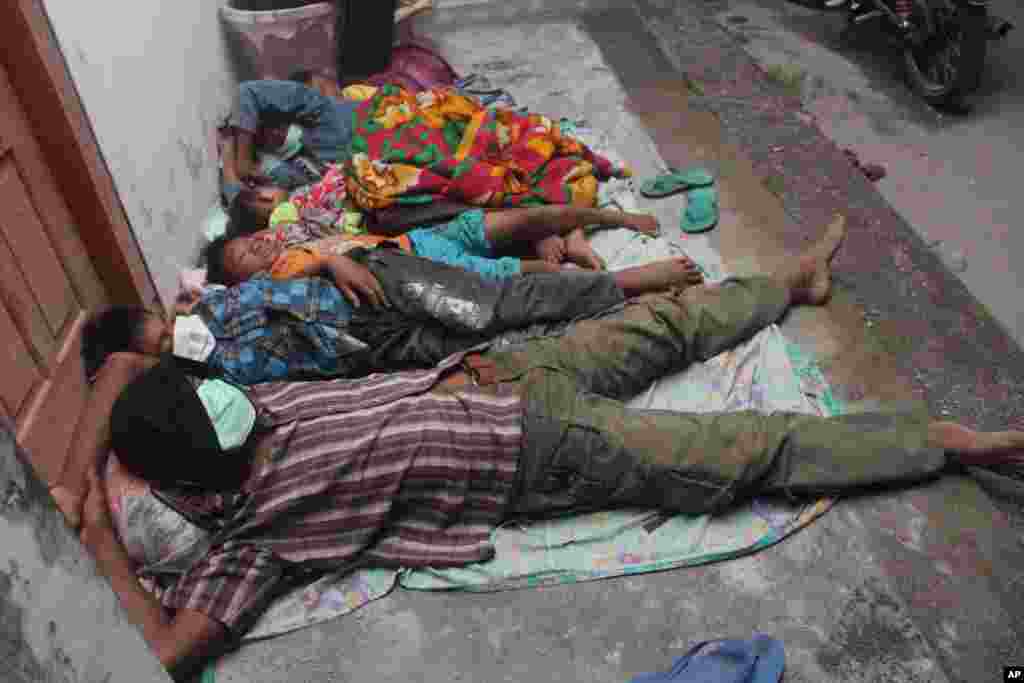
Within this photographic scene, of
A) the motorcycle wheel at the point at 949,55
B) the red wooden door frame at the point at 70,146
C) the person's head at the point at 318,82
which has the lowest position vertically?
the motorcycle wheel at the point at 949,55

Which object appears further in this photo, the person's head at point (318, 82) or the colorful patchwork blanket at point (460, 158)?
the person's head at point (318, 82)

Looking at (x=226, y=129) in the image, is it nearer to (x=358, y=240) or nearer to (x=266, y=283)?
(x=358, y=240)

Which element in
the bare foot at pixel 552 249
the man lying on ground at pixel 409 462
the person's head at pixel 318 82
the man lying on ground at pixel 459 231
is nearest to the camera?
the man lying on ground at pixel 409 462

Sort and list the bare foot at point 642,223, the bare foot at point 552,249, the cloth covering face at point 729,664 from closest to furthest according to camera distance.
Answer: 1. the cloth covering face at point 729,664
2. the bare foot at point 552,249
3. the bare foot at point 642,223

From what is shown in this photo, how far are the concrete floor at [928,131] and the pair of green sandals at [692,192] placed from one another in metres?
1.09

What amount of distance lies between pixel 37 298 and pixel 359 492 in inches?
37.5

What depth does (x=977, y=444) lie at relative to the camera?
1.82 meters

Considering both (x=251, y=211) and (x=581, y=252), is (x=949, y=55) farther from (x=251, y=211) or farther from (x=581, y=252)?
(x=251, y=211)

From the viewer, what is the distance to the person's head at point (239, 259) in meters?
2.42

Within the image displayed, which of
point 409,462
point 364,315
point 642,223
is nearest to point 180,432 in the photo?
point 409,462

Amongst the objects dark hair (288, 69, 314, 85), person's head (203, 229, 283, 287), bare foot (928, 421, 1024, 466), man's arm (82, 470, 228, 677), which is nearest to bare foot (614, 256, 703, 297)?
bare foot (928, 421, 1024, 466)

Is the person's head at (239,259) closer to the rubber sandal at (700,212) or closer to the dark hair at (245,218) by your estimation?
the dark hair at (245,218)

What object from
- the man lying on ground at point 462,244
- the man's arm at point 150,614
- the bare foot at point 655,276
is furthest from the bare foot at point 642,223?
the man's arm at point 150,614

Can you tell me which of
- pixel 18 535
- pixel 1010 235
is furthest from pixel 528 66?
pixel 18 535
